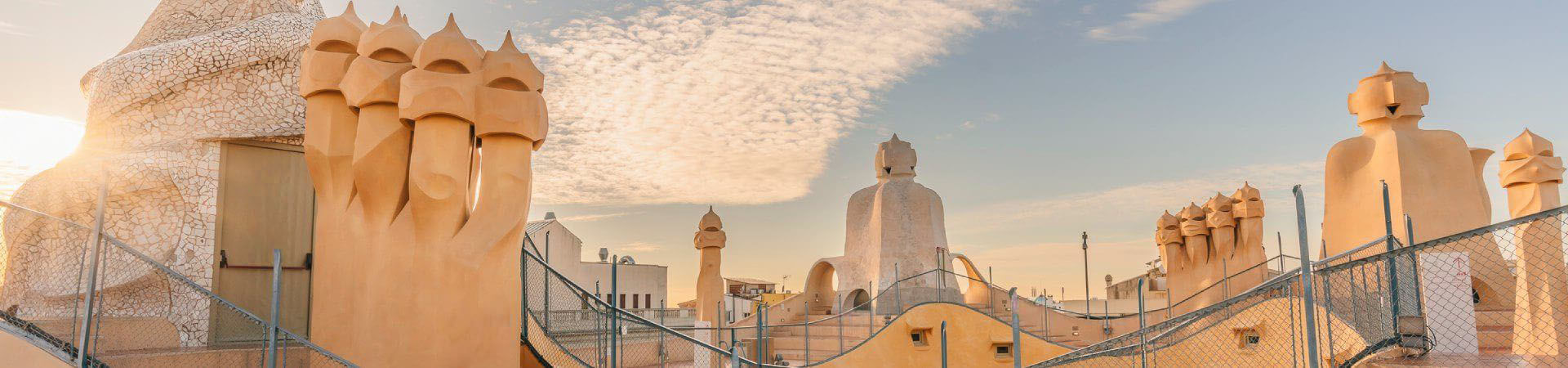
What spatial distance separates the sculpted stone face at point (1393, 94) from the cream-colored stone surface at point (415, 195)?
13315 millimetres

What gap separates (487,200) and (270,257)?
135 inches

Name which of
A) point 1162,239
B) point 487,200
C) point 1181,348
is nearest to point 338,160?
point 487,200

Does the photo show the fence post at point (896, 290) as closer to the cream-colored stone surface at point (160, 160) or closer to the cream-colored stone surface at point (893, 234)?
the cream-colored stone surface at point (893, 234)

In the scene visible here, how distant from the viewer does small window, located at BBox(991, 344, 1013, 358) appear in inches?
816

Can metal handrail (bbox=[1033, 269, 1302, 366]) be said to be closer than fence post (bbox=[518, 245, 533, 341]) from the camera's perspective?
Yes

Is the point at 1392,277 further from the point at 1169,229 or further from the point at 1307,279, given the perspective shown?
the point at 1169,229

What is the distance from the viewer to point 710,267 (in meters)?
25.3

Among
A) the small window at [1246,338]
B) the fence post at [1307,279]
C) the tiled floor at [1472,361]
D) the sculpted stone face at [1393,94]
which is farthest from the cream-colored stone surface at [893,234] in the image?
the fence post at [1307,279]

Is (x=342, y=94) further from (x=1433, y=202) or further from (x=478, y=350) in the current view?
(x=1433, y=202)

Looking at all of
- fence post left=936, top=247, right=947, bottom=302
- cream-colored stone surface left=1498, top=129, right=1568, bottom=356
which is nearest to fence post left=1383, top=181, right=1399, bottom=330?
cream-colored stone surface left=1498, top=129, right=1568, bottom=356

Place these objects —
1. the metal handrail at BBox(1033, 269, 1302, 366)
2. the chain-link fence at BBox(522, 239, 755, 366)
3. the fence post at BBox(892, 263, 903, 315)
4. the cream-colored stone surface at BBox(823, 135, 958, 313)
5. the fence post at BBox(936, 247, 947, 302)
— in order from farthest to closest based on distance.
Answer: the cream-colored stone surface at BBox(823, 135, 958, 313) → the fence post at BBox(936, 247, 947, 302) → the fence post at BBox(892, 263, 903, 315) → the chain-link fence at BBox(522, 239, 755, 366) → the metal handrail at BBox(1033, 269, 1302, 366)

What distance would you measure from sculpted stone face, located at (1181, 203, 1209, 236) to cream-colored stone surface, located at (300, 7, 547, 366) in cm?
2243

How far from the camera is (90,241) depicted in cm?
897

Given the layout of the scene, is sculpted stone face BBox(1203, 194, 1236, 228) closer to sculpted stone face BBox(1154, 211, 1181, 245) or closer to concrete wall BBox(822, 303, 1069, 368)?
sculpted stone face BBox(1154, 211, 1181, 245)
